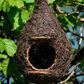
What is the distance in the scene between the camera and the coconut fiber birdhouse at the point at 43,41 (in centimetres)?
129

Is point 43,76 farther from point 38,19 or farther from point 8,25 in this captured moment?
point 8,25

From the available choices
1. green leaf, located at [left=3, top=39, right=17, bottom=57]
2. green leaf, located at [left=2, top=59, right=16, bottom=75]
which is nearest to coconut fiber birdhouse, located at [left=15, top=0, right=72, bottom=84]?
green leaf, located at [left=3, top=39, right=17, bottom=57]

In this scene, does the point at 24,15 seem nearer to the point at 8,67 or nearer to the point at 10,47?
the point at 10,47

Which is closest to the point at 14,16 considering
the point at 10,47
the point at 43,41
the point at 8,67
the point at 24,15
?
the point at 24,15

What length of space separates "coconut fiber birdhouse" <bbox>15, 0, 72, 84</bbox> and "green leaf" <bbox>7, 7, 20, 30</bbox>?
13 centimetres

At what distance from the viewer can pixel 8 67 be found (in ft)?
5.43

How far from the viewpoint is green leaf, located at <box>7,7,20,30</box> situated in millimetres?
1482

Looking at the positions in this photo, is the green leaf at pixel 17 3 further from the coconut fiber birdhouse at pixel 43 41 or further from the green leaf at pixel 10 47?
the green leaf at pixel 10 47

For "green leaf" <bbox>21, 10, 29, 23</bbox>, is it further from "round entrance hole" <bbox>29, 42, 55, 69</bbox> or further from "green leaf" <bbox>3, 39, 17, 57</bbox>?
"round entrance hole" <bbox>29, 42, 55, 69</bbox>

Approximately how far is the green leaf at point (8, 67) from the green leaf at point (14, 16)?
333mm

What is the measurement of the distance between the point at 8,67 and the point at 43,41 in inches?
19.8

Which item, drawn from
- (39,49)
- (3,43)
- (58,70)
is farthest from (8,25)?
(58,70)

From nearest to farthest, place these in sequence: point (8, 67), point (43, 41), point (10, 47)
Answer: point (43, 41)
point (10, 47)
point (8, 67)

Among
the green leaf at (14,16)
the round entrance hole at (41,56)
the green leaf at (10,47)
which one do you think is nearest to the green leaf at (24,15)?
the green leaf at (14,16)
